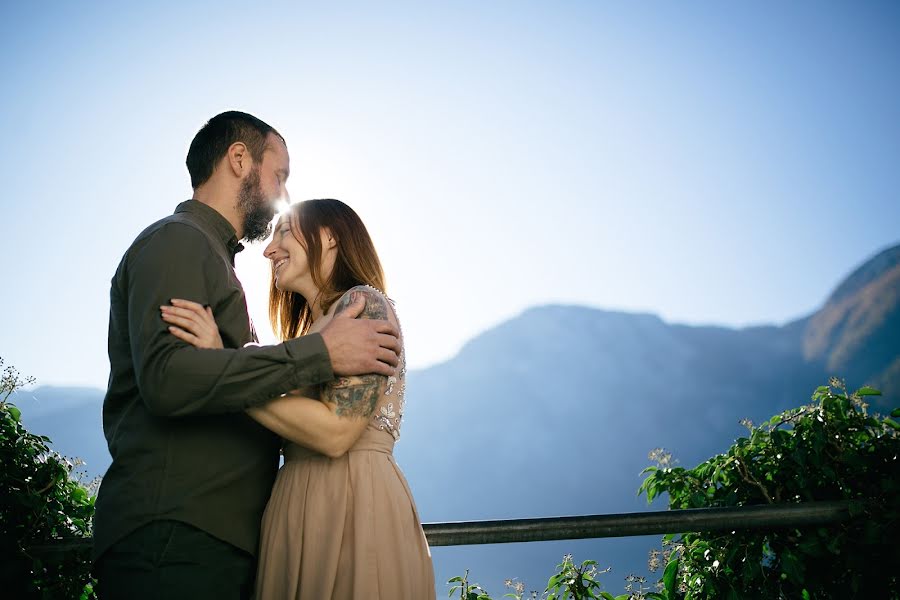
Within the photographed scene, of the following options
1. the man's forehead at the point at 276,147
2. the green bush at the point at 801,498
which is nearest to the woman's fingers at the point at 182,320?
the man's forehead at the point at 276,147

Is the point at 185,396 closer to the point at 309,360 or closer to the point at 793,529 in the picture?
the point at 309,360

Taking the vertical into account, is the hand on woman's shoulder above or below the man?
above

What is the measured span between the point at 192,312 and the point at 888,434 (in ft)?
7.48

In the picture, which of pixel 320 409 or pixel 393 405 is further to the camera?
pixel 393 405

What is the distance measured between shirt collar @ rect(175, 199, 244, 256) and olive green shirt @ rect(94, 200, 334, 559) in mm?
157

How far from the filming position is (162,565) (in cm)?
140

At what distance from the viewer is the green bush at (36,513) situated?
6.75ft

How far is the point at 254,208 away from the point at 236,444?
764mm

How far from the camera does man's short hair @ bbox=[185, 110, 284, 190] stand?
2.04m

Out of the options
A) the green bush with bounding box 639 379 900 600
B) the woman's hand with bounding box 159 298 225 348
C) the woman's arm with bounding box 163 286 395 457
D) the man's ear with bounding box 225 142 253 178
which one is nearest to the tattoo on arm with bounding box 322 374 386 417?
the woman's arm with bounding box 163 286 395 457

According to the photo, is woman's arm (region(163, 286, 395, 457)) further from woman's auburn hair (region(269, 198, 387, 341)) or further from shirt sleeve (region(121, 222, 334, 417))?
woman's auburn hair (region(269, 198, 387, 341))

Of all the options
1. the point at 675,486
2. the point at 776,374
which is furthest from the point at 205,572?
the point at 776,374

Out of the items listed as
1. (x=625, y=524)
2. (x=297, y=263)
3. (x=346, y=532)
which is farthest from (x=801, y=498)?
(x=297, y=263)

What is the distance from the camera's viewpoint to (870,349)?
69.5 feet
